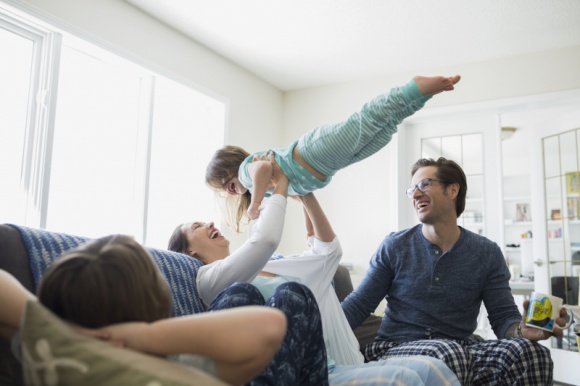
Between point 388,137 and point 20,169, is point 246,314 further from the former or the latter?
point 20,169

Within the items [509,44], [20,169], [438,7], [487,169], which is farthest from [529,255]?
[20,169]

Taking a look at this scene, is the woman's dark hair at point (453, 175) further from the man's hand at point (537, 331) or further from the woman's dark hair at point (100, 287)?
the woman's dark hair at point (100, 287)

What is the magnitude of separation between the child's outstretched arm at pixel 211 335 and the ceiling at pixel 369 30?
325 centimetres

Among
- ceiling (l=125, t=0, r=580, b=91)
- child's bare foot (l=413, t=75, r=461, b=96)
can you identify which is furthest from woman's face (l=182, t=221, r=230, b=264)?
ceiling (l=125, t=0, r=580, b=91)

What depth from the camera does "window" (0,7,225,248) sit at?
312 cm

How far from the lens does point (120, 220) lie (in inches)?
152

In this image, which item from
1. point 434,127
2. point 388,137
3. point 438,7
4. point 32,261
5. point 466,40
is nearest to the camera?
point 32,261

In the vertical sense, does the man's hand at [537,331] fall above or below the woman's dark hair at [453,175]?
below

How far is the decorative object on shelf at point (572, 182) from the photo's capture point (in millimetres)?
4352

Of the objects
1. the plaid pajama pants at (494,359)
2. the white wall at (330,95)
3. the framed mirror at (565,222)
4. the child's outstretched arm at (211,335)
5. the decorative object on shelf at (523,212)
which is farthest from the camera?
the decorative object on shelf at (523,212)

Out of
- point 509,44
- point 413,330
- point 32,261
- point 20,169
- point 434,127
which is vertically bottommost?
point 413,330

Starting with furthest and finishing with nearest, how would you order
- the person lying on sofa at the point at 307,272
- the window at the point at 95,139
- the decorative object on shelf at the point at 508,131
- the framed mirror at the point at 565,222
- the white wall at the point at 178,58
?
the decorative object on shelf at the point at 508,131 < the framed mirror at the point at 565,222 < the white wall at the point at 178,58 < the window at the point at 95,139 < the person lying on sofa at the point at 307,272

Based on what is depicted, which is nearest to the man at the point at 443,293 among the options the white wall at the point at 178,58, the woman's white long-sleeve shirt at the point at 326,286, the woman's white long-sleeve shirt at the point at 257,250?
the woman's white long-sleeve shirt at the point at 326,286

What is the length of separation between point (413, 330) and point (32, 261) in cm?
142
